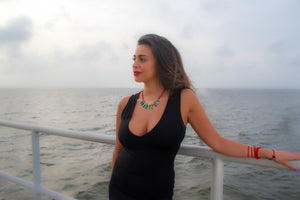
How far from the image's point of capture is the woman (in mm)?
1334

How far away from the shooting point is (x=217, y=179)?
139cm

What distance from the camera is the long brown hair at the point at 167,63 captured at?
1.50m

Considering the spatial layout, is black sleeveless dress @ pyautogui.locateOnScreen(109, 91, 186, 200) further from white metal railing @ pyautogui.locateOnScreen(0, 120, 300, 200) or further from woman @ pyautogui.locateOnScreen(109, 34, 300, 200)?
white metal railing @ pyautogui.locateOnScreen(0, 120, 300, 200)

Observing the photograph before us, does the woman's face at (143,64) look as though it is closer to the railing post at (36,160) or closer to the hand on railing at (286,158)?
the hand on railing at (286,158)

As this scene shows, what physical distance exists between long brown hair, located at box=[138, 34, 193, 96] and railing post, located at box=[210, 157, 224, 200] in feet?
1.71

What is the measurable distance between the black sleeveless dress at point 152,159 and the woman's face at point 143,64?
244 millimetres

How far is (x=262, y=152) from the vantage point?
1.22 m

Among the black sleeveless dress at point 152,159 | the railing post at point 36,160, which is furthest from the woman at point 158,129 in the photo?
the railing post at point 36,160

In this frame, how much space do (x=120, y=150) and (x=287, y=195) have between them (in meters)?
8.95

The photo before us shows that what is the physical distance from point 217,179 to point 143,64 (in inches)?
34.8

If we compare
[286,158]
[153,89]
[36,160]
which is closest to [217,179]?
[286,158]

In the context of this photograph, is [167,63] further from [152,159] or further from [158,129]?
[152,159]

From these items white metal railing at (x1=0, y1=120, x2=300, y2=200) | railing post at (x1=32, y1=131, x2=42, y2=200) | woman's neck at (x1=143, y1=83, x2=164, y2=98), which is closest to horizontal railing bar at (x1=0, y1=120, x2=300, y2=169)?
white metal railing at (x1=0, y1=120, x2=300, y2=200)

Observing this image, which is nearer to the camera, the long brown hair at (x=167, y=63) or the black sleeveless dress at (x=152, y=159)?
the black sleeveless dress at (x=152, y=159)
